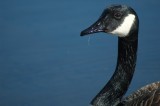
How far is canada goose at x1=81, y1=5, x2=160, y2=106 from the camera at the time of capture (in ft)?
9.66

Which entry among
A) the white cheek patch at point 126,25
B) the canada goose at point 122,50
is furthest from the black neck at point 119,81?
the white cheek patch at point 126,25

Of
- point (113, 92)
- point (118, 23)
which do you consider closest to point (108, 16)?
point (118, 23)

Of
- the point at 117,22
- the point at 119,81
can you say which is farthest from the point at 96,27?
the point at 119,81

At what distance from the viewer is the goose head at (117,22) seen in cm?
295

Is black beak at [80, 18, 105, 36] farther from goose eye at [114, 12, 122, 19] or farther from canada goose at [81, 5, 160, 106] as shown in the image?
goose eye at [114, 12, 122, 19]

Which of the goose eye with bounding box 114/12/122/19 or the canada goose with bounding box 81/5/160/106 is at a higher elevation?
the goose eye with bounding box 114/12/122/19

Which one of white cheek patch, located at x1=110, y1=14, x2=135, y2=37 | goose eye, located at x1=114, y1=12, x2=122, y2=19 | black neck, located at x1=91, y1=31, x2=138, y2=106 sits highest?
goose eye, located at x1=114, y1=12, x2=122, y2=19

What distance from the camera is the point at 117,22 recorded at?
298 centimetres

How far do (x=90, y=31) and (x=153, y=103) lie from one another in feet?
2.13

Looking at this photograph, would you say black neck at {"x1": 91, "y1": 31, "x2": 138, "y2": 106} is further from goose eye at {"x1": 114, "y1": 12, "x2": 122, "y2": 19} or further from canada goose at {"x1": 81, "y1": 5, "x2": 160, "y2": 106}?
goose eye at {"x1": 114, "y1": 12, "x2": 122, "y2": 19}

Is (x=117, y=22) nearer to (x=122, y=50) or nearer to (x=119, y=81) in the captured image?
(x=122, y=50)

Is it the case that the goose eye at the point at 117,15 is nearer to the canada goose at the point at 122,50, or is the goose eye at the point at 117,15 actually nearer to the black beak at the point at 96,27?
the canada goose at the point at 122,50

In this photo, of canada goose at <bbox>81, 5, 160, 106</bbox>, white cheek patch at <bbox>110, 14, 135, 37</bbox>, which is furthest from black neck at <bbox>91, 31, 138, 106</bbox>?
white cheek patch at <bbox>110, 14, 135, 37</bbox>

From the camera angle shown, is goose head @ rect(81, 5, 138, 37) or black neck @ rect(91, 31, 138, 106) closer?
goose head @ rect(81, 5, 138, 37)
